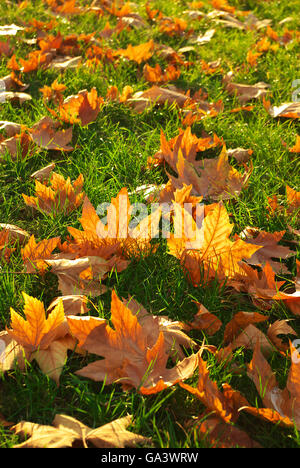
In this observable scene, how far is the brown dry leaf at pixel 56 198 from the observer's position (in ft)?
6.13

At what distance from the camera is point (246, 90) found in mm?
2961

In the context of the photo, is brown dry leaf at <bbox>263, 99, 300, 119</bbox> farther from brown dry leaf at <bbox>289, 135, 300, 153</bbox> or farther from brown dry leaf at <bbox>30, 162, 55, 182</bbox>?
brown dry leaf at <bbox>30, 162, 55, 182</bbox>

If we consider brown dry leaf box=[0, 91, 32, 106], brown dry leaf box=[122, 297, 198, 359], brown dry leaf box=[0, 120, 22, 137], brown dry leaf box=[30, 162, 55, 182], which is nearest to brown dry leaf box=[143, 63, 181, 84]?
brown dry leaf box=[0, 91, 32, 106]

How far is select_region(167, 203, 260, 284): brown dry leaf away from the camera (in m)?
1.52

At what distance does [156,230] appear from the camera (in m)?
1.69

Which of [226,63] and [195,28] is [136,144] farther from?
[195,28]

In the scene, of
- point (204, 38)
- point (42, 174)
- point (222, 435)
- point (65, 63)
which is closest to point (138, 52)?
point (65, 63)

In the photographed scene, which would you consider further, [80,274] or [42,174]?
[42,174]

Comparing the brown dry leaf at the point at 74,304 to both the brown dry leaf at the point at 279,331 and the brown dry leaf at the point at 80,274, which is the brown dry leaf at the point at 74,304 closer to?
A: the brown dry leaf at the point at 80,274

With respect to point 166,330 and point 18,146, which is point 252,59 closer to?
point 18,146

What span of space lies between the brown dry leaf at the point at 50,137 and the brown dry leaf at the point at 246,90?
1.22 meters

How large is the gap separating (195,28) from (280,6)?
125 centimetres

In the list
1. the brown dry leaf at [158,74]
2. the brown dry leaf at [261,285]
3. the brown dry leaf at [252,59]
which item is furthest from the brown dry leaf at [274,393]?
the brown dry leaf at [252,59]

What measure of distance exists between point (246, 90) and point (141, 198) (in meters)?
1.45
